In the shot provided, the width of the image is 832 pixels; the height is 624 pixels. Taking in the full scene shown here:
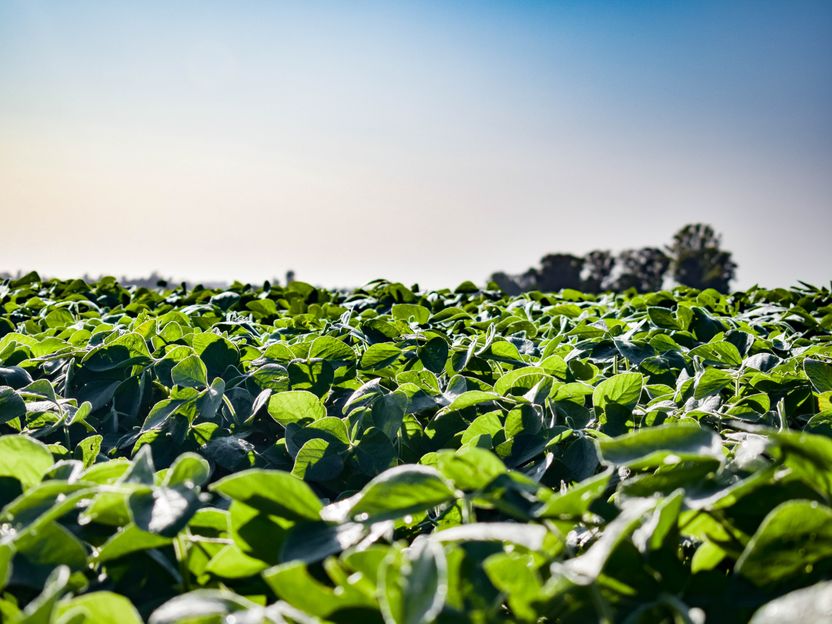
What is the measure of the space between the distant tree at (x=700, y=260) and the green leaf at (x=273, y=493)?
71.7 meters

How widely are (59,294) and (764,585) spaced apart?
14.3ft

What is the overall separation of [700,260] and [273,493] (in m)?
78.3

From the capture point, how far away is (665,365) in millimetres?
1845

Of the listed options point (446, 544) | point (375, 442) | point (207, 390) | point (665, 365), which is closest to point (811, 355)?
point (665, 365)

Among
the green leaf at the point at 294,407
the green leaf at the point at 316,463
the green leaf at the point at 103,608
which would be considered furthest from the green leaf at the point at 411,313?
the green leaf at the point at 103,608

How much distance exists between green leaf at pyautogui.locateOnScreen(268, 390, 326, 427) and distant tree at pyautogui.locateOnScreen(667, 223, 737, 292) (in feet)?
234

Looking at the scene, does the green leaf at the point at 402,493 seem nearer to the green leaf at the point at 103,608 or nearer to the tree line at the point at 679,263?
the green leaf at the point at 103,608

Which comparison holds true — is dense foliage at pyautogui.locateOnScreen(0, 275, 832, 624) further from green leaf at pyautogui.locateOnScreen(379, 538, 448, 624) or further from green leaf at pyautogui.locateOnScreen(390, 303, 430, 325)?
green leaf at pyautogui.locateOnScreen(390, 303, 430, 325)

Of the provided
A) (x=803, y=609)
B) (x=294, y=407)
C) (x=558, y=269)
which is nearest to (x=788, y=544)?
(x=803, y=609)

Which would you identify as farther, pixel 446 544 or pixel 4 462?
pixel 4 462

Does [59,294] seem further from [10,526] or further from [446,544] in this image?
[446,544]

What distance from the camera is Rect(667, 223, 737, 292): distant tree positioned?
69375 millimetres

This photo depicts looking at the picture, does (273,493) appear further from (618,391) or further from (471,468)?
(618,391)

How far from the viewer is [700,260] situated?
72750mm
